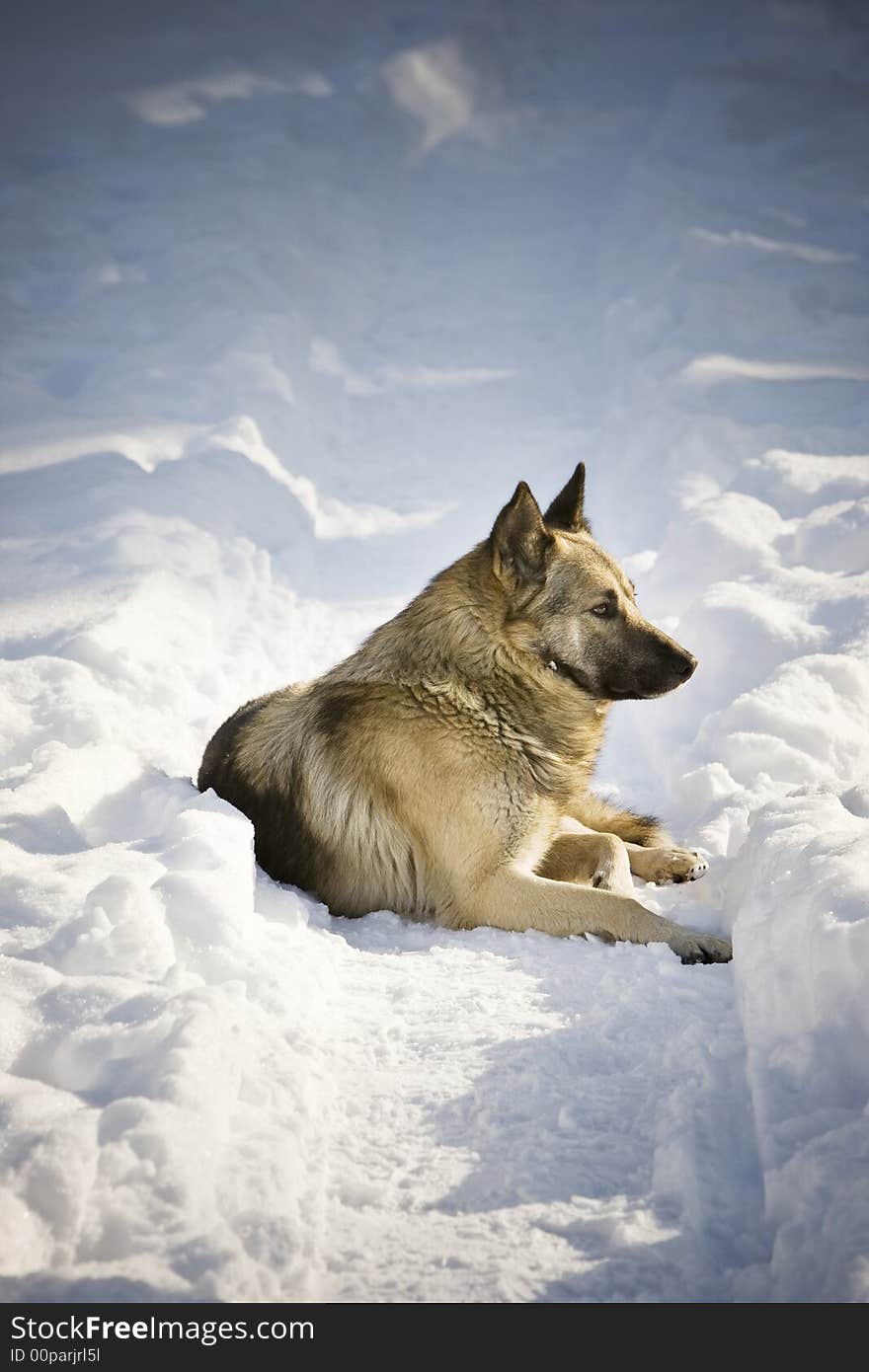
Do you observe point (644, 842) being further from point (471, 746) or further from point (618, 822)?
point (471, 746)

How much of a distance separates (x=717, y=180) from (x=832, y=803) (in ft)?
37.3

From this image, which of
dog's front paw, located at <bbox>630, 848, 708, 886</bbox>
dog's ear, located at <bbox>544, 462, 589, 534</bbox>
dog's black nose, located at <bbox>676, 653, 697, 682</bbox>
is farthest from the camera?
dog's ear, located at <bbox>544, 462, 589, 534</bbox>

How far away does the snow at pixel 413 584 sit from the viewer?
1.78 metres

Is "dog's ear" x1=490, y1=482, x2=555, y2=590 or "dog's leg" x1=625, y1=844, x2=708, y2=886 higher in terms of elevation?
"dog's ear" x1=490, y1=482, x2=555, y2=590

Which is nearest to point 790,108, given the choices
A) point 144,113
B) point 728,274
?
point 728,274

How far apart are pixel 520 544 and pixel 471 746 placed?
0.78 meters

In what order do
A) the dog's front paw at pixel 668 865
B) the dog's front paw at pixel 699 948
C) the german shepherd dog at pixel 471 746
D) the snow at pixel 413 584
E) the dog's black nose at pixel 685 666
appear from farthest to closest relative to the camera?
the dog's front paw at pixel 668 865 < the dog's black nose at pixel 685 666 < the german shepherd dog at pixel 471 746 < the dog's front paw at pixel 699 948 < the snow at pixel 413 584

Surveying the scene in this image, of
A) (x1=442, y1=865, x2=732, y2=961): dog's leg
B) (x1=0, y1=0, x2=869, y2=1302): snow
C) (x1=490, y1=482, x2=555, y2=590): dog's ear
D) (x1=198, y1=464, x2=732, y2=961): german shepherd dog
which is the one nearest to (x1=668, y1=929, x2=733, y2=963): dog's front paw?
(x1=442, y1=865, x2=732, y2=961): dog's leg

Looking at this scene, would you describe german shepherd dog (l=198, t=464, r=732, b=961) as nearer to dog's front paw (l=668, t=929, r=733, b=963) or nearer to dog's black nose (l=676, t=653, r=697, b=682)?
dog's black nose (l=676, t=653, r=697, b=682)

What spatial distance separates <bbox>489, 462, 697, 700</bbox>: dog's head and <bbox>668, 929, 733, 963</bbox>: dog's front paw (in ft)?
3.26

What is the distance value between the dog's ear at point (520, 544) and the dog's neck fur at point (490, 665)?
0.06 meters

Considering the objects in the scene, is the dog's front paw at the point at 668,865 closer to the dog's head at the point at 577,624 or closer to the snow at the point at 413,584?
the snow at the point at 413,584

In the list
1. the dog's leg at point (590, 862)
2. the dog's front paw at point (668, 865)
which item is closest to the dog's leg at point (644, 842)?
the dog's front paw at point (668, 865)

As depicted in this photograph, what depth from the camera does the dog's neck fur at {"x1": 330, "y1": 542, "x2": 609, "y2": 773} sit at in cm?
348
